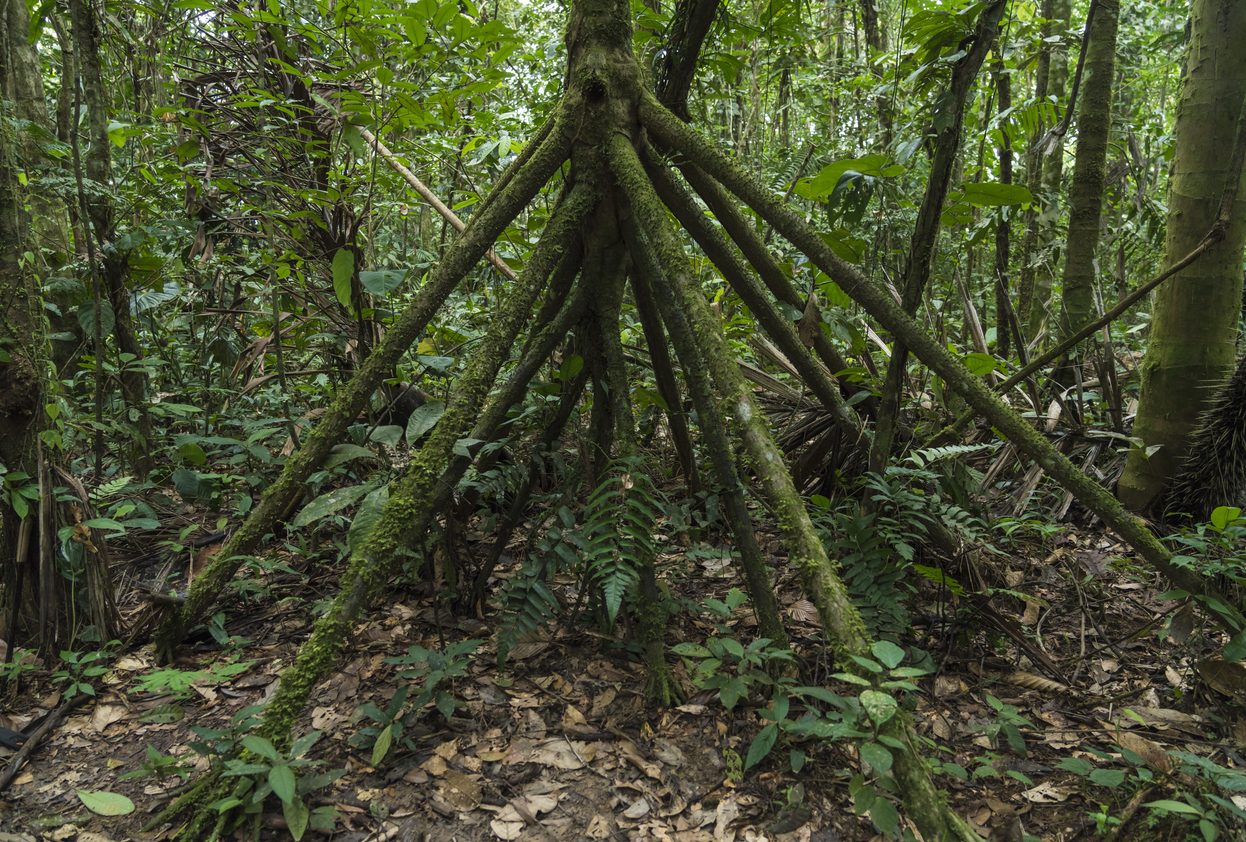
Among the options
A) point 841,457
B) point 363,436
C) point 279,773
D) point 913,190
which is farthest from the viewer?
point 913,190

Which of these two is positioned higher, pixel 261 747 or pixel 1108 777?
pixel 261 747

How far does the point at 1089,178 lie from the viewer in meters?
4.92

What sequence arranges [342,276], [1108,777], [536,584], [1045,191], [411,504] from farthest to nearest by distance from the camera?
1. [1045,191]
2. [342,276]
3. [536,584]
4. [411,504]
5. [1108,777]

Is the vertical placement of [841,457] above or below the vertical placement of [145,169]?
below

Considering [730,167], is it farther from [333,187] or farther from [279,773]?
[279,773]

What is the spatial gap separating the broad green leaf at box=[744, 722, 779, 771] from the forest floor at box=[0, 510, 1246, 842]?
→ 131 mm

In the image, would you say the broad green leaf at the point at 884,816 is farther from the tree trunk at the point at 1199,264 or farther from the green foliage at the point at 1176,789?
the tree trunk at the point at 1199,264

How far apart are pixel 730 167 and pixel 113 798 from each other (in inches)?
111

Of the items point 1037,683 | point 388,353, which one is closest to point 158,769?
point 388,353

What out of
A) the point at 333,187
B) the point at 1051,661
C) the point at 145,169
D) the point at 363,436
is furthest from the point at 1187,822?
the point at 145,169

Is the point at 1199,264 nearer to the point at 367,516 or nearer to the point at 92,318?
the point at 367,516

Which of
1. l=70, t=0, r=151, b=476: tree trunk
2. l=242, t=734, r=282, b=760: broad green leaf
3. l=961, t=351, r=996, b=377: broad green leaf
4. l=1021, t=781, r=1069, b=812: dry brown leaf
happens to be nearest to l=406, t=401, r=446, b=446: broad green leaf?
l=242, t=734, r=282, b=760: broad green leaf

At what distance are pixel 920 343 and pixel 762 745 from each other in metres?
1.49

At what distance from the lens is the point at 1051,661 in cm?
278
